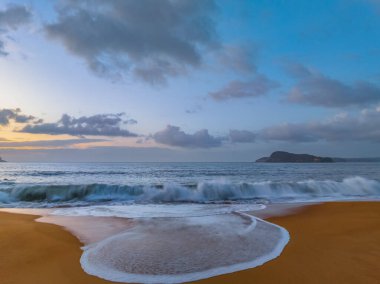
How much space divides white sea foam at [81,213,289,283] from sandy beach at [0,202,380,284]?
0.25 m

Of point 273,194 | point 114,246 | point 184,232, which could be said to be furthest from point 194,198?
point 114,246

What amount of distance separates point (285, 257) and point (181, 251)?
6.12 feet

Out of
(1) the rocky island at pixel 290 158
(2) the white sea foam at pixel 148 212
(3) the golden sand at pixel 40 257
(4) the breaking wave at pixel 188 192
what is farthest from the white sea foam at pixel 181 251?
(1) the rocky island at pixel 290 158

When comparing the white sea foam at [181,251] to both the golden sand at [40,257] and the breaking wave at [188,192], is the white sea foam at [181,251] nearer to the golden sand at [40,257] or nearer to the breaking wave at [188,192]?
the golden sand at [40,257]

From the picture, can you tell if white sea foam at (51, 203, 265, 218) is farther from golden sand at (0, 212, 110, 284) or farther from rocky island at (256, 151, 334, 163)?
rocky island at (256, 151, 334, 163)

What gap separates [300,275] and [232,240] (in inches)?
81.8

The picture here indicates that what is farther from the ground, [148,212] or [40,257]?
[40,257]

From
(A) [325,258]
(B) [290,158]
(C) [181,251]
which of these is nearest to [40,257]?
(C) [181,251]

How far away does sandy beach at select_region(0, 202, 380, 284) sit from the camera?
4.08 meters

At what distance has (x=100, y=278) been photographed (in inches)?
162

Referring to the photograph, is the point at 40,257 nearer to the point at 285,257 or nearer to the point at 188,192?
the point at 285,257

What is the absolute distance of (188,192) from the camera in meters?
19.4

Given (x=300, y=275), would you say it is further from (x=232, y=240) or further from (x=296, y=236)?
(x=296, y=236)

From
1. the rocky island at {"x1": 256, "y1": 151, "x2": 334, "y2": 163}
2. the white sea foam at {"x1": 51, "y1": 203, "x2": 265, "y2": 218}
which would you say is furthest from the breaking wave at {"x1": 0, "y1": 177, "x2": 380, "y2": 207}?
the rocky island at {"x1": 256, "y1": 151, "x2": 334, "y2": 163}
